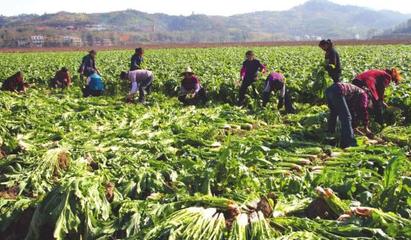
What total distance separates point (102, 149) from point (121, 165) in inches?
32.8

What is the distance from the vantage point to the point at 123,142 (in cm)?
817

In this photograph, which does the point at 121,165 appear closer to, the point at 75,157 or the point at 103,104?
the point at 75,157

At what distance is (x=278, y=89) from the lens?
39.8ft

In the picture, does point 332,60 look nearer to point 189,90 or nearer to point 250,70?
point 250,70

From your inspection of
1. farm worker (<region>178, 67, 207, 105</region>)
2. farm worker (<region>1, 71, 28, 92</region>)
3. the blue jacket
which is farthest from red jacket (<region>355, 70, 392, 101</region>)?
farm worker (<region>1, 71, 28, 92</region>)

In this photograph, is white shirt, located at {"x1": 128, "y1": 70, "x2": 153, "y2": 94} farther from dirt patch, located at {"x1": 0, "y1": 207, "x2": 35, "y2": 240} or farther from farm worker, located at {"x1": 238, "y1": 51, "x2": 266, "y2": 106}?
dirt patch, located at {"x1": 0, "y1": 207, "x2": 35, "y2": 240}

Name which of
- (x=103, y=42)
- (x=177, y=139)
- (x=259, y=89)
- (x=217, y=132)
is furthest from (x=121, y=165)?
(x=103, y=42)

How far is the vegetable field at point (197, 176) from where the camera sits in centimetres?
468

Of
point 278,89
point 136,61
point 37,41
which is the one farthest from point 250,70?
point 37,41

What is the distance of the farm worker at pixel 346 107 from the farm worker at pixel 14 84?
962 cm

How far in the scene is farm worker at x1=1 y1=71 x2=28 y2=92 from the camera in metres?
14.4

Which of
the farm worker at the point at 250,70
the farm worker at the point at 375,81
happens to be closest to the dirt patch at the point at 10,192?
the farm worker at the point at 375,81

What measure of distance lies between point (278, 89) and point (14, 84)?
7.92 meters

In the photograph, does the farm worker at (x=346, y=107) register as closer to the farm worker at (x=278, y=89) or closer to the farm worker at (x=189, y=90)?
the farm worker at (x=278, y=89)
